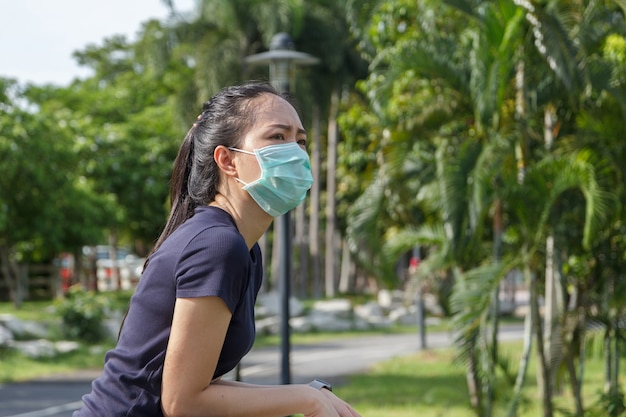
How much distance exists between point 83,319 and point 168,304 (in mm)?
19152

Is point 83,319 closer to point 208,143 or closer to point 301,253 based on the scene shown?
point 301,253

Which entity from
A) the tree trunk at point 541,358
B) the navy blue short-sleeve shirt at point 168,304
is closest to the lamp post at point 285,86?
the tree trunk at point 541,358

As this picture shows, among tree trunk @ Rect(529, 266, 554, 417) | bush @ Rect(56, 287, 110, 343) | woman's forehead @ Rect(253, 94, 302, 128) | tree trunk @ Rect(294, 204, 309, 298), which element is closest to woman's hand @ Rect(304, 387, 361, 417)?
woman's forehead @ Rect(253, 94, 302, 128)

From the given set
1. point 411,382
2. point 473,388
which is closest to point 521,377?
point 473,388

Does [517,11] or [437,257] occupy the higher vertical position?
[517,11]

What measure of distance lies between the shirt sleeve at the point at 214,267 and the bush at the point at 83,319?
62.6ft

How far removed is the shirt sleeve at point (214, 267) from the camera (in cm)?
216

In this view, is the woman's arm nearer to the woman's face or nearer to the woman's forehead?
the woman's face

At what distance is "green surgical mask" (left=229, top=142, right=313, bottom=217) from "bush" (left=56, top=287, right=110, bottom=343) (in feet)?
61.5

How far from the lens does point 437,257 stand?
33.7ft

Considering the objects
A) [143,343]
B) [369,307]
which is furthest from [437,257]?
[369,307]

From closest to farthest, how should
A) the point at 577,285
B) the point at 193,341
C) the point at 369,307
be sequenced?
1. the point at 193,341
2. the point at 577,285
3. the point at 369,307

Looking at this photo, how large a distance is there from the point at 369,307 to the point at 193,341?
28527mm

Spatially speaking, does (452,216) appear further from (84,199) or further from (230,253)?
(84,199)
